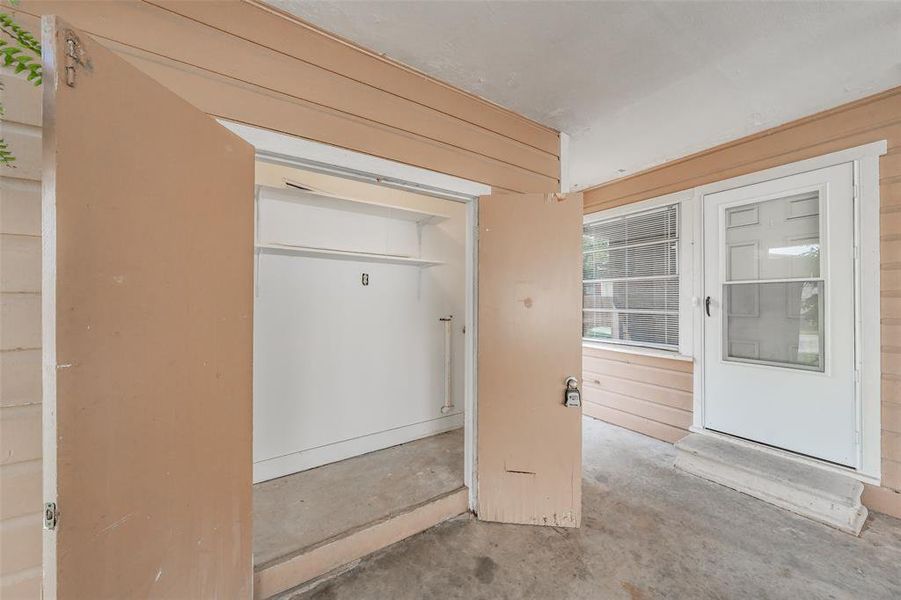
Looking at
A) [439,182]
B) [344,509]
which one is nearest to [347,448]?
[344,509]

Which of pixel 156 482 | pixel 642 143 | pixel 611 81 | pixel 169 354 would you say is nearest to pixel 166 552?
pixel 156 482

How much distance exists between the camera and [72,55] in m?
0.69

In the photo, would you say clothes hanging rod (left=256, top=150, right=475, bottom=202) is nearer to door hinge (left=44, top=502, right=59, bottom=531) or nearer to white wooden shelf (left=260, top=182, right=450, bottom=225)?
white wooden shelf (left=260, top=182, right=450, bottom=225)

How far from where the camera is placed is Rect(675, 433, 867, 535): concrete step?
1.88 m

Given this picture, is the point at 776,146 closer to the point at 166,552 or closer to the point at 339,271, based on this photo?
the point at 339,271

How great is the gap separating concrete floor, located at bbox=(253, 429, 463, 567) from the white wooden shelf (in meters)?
2.04

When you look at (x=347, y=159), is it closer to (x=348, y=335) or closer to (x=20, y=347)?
(x=20, y=347)

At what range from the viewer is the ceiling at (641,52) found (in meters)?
1.40

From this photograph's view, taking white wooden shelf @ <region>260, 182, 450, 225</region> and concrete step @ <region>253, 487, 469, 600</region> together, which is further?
white wooden shelf @ <region>260, 182, 450, 225</region>

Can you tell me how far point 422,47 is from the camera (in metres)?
1.60

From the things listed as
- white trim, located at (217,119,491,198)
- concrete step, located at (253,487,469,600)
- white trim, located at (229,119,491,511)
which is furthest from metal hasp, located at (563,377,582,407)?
white trim, located at (217,119,491,198)

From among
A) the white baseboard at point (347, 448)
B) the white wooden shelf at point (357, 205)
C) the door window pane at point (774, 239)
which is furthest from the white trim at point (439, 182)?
the door window pane at point (774, 239)

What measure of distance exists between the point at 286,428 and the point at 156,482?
1.54 m

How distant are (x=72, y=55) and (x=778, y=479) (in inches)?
148
